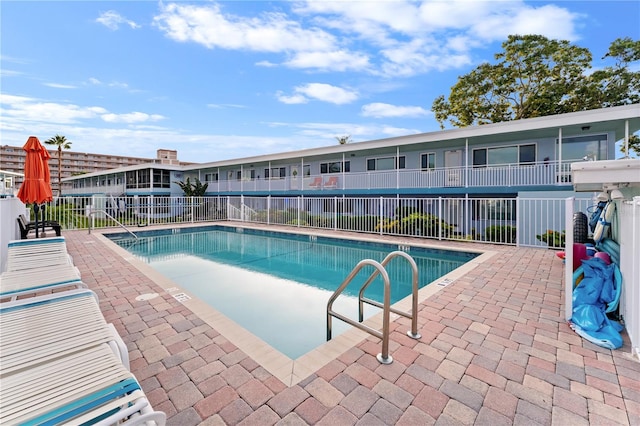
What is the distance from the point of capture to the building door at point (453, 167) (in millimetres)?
14344

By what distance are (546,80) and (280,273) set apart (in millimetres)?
24225

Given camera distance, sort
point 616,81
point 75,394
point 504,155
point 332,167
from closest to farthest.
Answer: point 75,394 < point 504,155 < point 616,81 < point 332,167

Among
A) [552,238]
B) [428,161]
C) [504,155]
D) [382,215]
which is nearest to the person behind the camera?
[552,238]

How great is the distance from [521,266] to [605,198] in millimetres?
2199

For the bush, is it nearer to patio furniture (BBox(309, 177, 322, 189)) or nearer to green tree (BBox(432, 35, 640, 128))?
patio furniture (BBox(309, 177, 322, 189))

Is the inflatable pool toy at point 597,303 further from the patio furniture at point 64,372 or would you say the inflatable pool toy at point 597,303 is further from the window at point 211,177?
the window at point 211,177

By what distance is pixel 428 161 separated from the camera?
16781mm

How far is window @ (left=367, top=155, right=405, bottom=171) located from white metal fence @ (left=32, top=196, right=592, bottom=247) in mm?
3552

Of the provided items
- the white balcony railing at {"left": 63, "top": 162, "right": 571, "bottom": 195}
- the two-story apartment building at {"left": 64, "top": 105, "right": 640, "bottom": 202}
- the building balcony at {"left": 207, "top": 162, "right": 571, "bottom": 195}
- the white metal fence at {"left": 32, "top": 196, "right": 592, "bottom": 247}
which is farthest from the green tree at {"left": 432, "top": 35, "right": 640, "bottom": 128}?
the white metal fence at {"left": 32, "top": 196, "right": 592, "bottom": 247}

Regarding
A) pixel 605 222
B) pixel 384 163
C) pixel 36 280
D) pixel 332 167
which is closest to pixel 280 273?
pixel 36 280

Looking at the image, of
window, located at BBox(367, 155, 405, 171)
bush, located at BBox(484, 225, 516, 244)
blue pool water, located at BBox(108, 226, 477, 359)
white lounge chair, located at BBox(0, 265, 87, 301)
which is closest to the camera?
white lounge chair, located at BBox(0, 265, 87, 301)

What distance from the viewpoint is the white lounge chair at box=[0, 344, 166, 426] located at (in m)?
1.54

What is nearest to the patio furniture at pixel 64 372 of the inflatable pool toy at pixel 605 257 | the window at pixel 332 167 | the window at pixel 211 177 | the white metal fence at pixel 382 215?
the inflatable pool toy at pixel 605 257

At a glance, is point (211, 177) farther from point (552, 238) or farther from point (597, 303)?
point (597, 303)
